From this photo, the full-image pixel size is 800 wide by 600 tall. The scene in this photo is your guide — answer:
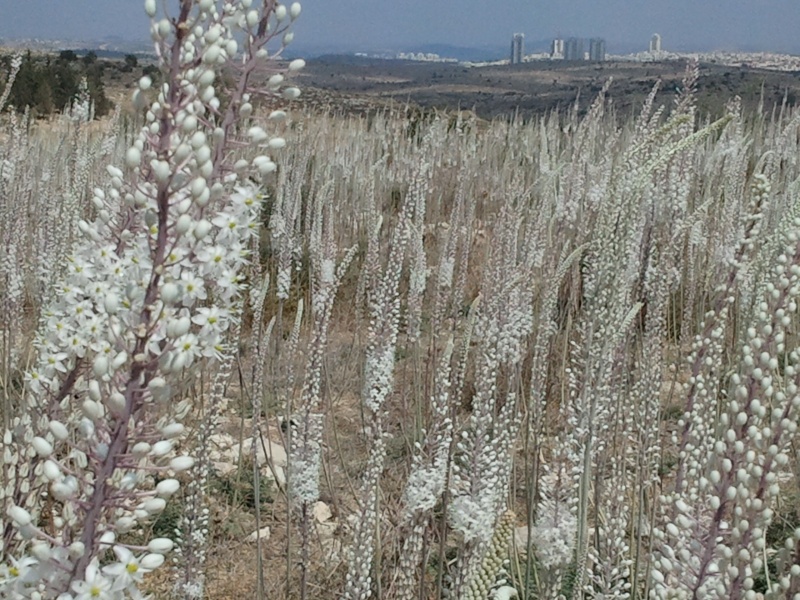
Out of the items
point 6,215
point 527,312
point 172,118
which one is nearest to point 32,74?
point 6,215

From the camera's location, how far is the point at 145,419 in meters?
1.14

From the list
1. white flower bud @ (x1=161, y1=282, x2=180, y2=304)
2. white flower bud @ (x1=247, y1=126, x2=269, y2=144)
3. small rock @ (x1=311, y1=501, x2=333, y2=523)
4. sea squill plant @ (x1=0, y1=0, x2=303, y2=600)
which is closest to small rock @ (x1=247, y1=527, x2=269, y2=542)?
small rock @ (x1=311, y1=501, x2=333, y2=523)

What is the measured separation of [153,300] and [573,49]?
164740mm

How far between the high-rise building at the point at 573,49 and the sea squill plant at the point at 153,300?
160603 millimetres

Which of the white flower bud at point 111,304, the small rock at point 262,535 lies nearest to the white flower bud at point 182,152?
the white flower bud at point 111,304

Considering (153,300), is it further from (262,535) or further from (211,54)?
(262,535)

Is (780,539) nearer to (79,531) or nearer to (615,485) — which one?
(615,485)

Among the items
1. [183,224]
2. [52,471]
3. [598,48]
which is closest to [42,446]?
[52,471]

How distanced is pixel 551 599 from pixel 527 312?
4.99 feet

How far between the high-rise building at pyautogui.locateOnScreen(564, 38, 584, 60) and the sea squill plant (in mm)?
160603

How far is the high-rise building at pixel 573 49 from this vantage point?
154250 millimetres

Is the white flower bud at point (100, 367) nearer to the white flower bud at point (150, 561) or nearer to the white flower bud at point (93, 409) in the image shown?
the white flower bud at point (93, 409)

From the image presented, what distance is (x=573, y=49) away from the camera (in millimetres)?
154000

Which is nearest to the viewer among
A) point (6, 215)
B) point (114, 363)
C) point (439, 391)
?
point (114, 363)
